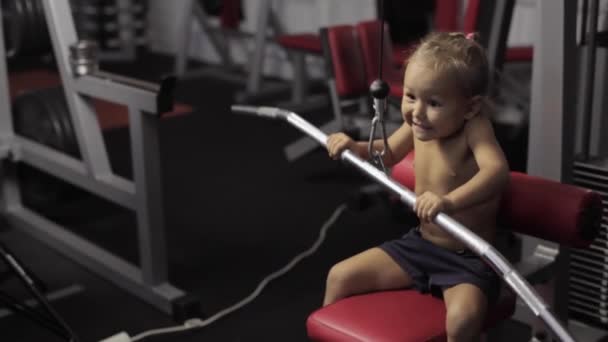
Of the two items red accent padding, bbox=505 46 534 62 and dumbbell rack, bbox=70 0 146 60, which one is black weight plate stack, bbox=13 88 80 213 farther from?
dumbbell rack, bbox=70 0 146 60

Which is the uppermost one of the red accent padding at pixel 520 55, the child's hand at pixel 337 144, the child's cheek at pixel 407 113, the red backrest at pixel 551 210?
the child's cheek at pixel 407 113

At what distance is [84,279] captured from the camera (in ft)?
8.27

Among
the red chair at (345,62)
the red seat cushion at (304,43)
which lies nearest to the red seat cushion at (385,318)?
the red chair at (345,62)

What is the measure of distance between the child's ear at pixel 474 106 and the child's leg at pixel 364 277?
310mm

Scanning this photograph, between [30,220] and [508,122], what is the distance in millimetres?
2570

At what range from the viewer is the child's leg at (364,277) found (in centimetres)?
144

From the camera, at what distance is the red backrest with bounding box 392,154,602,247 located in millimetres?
1349

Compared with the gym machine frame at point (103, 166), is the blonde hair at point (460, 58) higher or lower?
higher

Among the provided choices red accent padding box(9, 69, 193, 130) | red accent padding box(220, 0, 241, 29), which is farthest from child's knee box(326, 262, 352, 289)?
red accent padding box(220, 0, 241, 29)

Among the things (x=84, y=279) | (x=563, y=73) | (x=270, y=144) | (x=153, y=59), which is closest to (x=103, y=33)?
(x=153, y=59)

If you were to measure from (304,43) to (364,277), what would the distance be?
103 inches

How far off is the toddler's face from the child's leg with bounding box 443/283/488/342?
0.92 ft

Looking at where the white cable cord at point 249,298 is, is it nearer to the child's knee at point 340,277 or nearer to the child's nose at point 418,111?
the child's knee at point 340,277

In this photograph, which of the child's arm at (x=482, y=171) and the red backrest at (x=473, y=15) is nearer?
the child's arm at (x=482, y=171)
